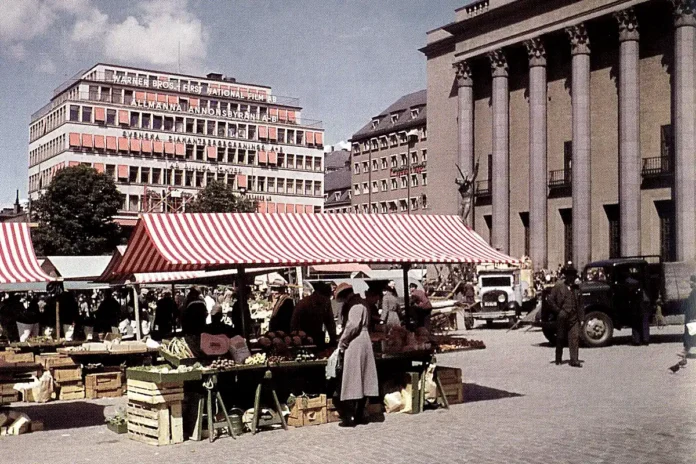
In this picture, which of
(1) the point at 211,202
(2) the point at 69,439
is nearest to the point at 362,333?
(2) the point at 69,439

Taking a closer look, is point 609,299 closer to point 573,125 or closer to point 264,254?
point 264,254

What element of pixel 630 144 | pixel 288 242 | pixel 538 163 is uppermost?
pixel 630 144

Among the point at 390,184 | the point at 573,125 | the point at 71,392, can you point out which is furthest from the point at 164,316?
the point at 390,184

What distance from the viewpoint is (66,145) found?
96438 millimetres

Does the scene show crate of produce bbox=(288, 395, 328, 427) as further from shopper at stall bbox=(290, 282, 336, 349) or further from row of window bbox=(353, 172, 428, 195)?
row of window bbox=(353, 172, 428, 195)

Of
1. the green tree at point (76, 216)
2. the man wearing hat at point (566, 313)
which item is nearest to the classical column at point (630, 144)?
the man wearing hat at point (566, 313)

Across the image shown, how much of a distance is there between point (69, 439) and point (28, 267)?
3292 millimetres

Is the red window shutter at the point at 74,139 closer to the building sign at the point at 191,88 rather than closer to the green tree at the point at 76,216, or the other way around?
the building sign at the point at 191,88

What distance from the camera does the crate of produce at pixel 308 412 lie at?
533 inches

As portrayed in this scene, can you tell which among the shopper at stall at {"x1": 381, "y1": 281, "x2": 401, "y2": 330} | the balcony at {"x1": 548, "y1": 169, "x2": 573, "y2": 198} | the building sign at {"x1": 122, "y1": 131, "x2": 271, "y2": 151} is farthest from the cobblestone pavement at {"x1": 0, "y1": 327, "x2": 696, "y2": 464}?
the building sign at {"x1": 122, "y1": 131, "x2": 271, "y2": 151}

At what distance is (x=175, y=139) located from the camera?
340 feet

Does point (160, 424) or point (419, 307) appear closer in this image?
point (160, 424)

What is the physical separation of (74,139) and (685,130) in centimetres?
6502

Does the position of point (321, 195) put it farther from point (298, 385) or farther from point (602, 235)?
point (298, 385)
